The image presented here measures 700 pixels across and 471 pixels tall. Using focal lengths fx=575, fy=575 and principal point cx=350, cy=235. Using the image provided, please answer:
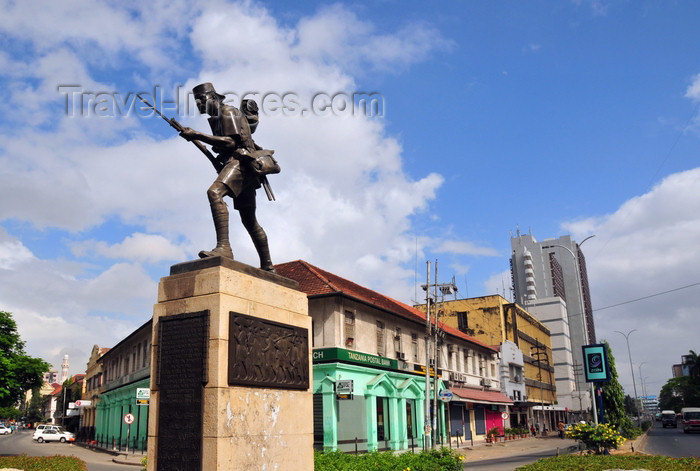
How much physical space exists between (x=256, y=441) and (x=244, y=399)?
538 millimetres

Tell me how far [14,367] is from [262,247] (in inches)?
1354

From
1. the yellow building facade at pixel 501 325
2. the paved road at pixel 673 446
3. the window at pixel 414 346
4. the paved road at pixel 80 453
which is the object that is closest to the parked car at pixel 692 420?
the paved road at pixel 673 446

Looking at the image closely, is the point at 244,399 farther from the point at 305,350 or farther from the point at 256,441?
the point at 305,350

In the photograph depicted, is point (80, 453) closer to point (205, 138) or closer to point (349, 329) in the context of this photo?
point (349, 329)

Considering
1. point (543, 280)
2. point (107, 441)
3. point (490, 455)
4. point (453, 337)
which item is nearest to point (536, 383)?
point (453, 337)

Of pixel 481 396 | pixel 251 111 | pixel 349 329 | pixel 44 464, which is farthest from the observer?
pixel 481 396

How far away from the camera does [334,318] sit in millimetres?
26547

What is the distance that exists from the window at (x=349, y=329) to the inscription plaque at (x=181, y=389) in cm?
2026

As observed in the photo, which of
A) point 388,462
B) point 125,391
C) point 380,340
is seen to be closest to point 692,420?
point 380,340

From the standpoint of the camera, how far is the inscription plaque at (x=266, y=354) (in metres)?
6.92

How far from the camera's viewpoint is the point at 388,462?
367 inches

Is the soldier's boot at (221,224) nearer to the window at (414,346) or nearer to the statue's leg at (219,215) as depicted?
the statue's leg at (219,215)

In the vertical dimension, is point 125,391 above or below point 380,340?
below

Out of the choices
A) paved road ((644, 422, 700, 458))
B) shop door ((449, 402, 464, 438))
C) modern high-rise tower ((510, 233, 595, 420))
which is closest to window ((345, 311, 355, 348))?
paved road ((644, 422, 700, 458))
